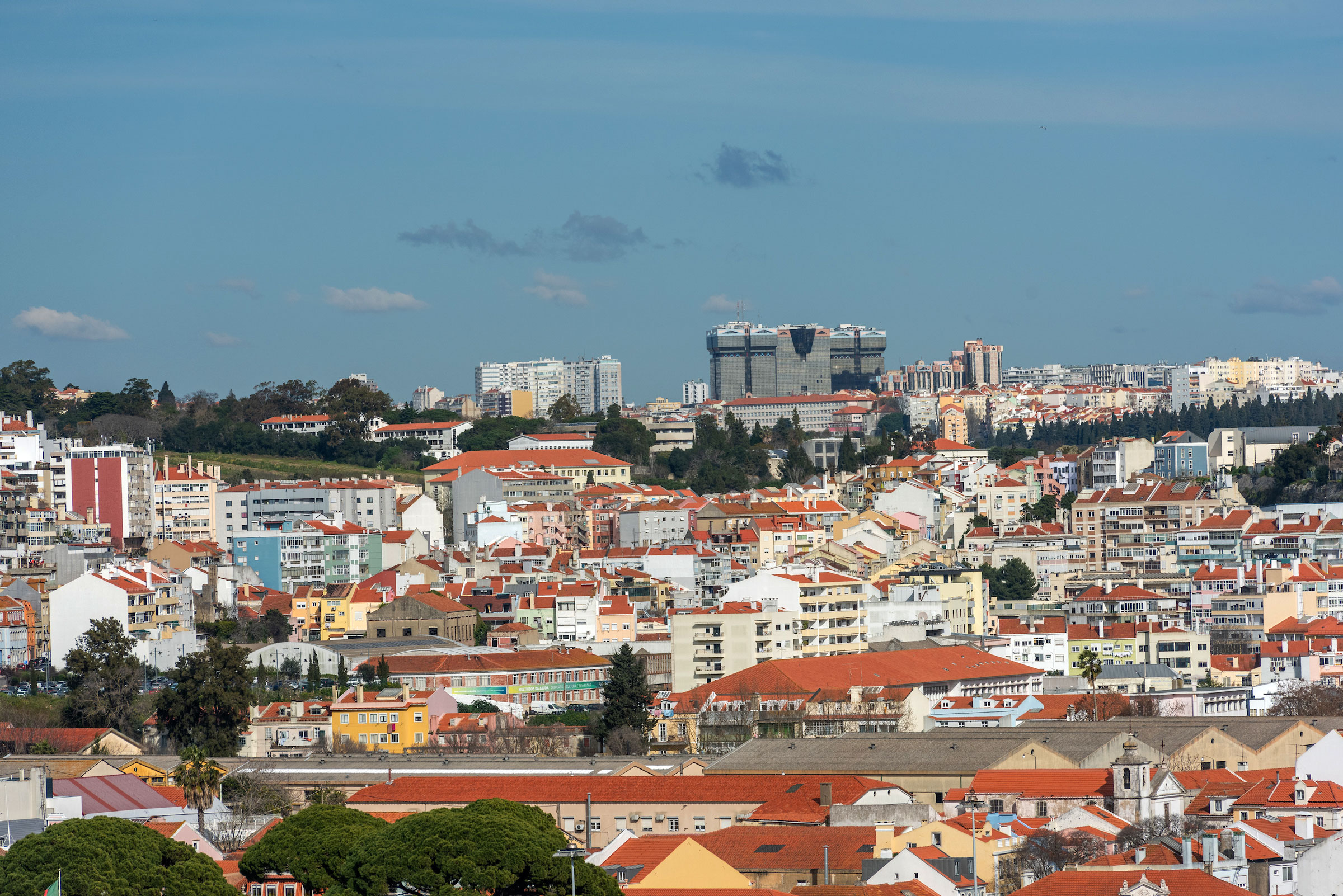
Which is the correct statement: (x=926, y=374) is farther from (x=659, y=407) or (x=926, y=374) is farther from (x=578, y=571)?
(x=578, y=571)

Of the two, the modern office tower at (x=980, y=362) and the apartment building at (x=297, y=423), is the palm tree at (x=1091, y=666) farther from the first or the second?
the modern office tower at (x=980, y=362)

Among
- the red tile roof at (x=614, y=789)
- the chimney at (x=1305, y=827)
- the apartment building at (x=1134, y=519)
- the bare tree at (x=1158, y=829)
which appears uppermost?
the apartment building at (x=1134, y=519)

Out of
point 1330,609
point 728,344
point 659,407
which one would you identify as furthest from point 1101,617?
point 728,344

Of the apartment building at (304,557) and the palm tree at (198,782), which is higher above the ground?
the apartment building at (304,557)

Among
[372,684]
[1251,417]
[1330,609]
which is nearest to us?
[372,684]

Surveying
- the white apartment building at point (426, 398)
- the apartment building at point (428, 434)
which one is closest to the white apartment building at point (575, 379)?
the white apartment building at point (426, 398)

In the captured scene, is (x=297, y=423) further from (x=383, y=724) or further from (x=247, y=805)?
(x=247, y=805)

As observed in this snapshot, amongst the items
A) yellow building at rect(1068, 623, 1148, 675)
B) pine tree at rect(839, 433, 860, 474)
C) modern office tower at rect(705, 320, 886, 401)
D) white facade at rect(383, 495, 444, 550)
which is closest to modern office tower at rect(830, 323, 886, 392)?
modern office tower at rect(705, 320, 886, 401)
